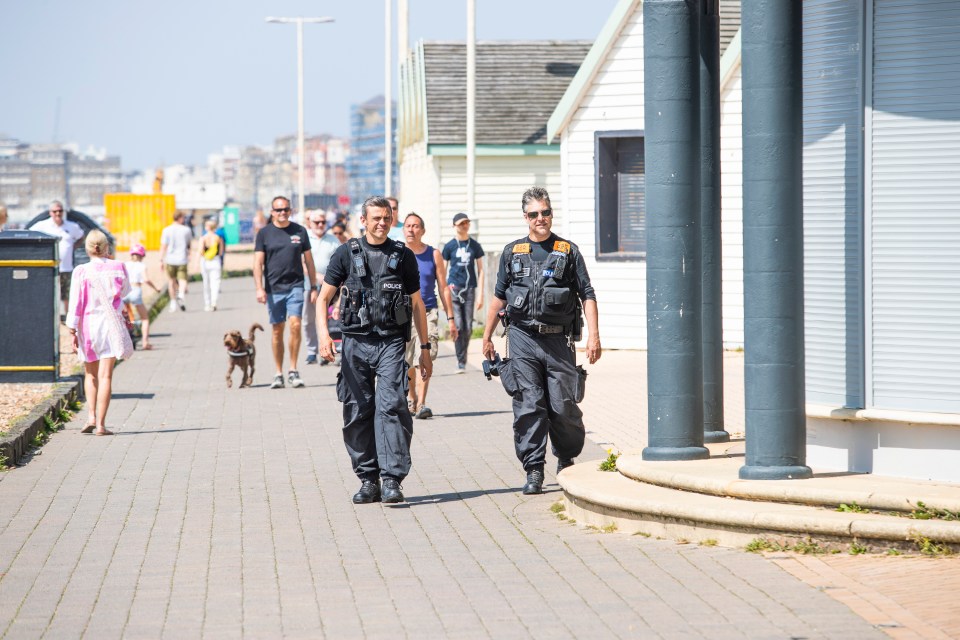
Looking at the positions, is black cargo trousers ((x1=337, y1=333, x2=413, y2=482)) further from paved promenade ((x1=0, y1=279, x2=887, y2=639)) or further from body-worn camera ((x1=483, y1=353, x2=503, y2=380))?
body-worn camera ((x1=483, y1=353, x2=503, y2=380))

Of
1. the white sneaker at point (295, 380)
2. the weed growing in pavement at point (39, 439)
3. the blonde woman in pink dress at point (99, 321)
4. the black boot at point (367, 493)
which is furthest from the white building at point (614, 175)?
the black boot at point (367, 493)

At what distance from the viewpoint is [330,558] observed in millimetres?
7668

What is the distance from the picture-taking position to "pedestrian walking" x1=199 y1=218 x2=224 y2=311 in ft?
94.1

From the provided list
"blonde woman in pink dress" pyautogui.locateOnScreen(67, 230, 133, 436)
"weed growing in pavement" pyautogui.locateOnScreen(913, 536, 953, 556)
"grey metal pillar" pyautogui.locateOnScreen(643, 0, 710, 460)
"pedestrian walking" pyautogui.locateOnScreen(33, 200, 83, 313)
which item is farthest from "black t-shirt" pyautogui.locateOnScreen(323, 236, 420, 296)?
"pedestrian walking" pyautogui.locateOnScreen(33, 200, 83, 313)

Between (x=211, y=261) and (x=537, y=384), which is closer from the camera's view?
(x=537, y=384)

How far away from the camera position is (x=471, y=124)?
25266 mm

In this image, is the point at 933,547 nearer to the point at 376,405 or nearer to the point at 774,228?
the point at 774,228

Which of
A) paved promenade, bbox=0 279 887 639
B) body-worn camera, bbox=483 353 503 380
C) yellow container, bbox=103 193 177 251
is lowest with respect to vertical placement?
paved promenade, bbox=0 279 887 639

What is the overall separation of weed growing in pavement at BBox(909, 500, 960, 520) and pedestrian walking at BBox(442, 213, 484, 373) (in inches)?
349

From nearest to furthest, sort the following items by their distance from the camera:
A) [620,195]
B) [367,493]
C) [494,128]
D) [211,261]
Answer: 1. [367,493]
2. [620,195]
3. [494,128]
4. [211,261]

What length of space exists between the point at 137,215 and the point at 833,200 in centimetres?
4948

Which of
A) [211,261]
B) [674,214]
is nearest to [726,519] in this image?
[674,214]

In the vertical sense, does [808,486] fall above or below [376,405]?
below

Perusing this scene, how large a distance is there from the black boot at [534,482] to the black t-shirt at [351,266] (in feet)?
4.32
